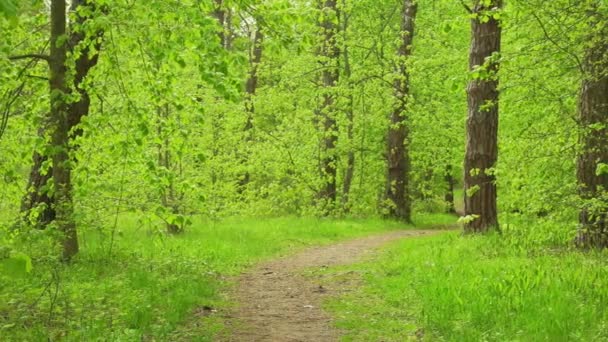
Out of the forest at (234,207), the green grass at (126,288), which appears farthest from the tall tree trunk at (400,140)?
the green grass at (126,288)

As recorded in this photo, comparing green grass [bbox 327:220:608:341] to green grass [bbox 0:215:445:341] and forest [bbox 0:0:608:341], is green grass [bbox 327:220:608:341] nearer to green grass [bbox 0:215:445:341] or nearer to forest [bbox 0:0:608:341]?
forest [bbox 0:0:608:341]

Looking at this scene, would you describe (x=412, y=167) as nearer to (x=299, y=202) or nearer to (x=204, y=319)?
(x=299, y=202)

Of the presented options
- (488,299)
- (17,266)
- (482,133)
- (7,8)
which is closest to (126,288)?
(488,299)

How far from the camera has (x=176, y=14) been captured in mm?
6242

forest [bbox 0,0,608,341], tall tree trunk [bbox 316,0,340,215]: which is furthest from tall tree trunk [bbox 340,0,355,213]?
forest [bbox 0,0,608,341]

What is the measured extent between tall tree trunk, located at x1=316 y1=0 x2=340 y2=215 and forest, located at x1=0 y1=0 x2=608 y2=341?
4229 mm

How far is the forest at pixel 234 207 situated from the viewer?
6387 mm

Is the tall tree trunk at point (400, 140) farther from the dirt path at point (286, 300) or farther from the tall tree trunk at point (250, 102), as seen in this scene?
the dirt path at point (286, 300)

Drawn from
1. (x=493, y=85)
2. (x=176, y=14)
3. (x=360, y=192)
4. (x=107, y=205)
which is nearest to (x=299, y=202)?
(x=360, y=192)

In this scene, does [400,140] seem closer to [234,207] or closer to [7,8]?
[234,207]

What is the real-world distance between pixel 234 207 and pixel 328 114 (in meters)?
6.42

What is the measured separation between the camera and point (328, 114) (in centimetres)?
2177

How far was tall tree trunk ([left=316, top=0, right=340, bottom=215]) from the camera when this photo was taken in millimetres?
21766

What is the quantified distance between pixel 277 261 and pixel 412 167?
13.5 m
